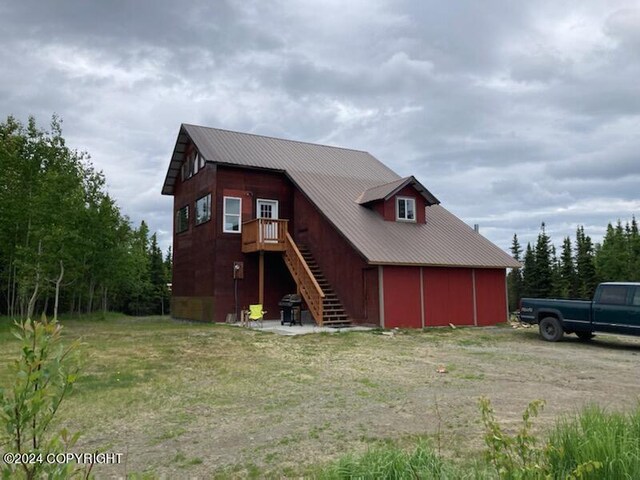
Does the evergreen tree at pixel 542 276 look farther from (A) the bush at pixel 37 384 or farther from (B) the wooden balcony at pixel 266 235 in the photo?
(A) the bush at pixel 37 384

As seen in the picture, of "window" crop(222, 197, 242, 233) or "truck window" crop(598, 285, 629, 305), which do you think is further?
"window" crop(222, 197, 242, 233)

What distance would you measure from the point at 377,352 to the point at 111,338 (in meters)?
8.47

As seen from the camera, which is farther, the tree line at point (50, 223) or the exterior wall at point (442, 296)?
the tree line at point (50, 223)

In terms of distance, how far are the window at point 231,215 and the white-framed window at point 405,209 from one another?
681 centimetres

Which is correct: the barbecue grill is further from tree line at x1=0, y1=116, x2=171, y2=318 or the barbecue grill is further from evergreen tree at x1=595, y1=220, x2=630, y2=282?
evergreen tree at x1=595, y1=220, x2=630, y2=282

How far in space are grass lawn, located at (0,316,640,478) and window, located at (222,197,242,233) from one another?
8.44 metres

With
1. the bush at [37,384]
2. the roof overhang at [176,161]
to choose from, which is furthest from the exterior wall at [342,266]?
the bush at [37,384]

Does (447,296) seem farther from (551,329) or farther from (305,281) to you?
(305,281)

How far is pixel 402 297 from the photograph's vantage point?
17.5 meters

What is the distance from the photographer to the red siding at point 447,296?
1820cm

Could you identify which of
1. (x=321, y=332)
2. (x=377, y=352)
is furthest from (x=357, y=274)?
(x=377, y=352)

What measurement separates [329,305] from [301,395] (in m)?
10.7

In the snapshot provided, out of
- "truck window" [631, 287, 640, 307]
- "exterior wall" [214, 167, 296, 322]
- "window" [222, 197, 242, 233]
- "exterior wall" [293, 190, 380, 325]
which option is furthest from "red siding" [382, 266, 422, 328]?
"window" [222, 197, 242, 233]

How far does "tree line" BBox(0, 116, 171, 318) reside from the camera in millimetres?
20141
